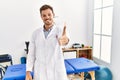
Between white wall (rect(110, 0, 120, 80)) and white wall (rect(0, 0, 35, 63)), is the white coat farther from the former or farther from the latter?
white wall (rect(0, 0, 35, 63))

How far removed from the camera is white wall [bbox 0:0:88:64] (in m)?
3.19

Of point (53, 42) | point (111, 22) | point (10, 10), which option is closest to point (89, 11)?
point (111, 22)

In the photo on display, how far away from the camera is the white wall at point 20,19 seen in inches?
126

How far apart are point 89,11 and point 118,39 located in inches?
50.6

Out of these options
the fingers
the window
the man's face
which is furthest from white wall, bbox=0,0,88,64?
the fingers

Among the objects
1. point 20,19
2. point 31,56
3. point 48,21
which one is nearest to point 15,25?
point 20,19

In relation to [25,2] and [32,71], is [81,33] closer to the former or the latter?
[25,2]

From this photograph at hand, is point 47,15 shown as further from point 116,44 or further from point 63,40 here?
point 116,44

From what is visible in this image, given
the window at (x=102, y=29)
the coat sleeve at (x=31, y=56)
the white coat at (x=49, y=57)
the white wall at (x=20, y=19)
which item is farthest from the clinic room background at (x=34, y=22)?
the coat sleeve at (x=31, y=56)

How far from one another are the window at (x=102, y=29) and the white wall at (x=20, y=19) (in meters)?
0.59

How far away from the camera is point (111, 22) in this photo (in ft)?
9.58

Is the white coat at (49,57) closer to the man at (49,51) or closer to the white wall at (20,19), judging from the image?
the man at (49,51)

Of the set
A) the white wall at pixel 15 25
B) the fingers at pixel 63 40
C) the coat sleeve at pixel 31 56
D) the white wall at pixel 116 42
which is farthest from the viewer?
the white wall at pixel 15 25

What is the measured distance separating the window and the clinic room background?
0.14 meters
